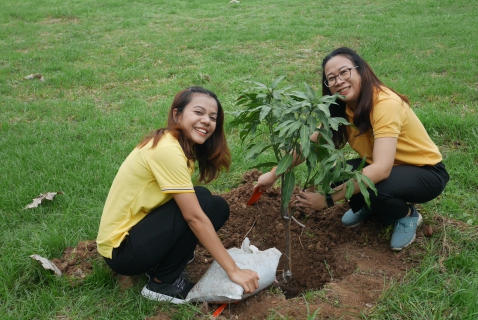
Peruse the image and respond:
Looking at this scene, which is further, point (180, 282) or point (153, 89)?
point (153, 89)

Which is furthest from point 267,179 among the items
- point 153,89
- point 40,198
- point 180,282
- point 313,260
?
point 153,89

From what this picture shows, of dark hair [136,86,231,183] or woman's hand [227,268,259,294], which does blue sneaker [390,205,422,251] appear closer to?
woman's hand [227,268,259,294]

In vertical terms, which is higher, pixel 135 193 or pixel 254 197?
pixel 135 193

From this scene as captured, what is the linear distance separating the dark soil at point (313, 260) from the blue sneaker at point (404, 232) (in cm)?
5

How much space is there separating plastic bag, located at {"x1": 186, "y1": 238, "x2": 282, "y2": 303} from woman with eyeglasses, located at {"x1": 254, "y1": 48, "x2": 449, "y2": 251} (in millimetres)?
376

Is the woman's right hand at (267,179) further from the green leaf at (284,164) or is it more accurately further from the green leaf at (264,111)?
the green leaf at (264,111)

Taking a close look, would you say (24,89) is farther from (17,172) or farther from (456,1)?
(456,1)

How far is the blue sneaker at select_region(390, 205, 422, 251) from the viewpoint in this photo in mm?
2762

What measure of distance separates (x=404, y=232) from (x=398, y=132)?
0.64m

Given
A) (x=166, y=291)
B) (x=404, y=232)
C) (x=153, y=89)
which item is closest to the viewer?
(x=166, y=291)

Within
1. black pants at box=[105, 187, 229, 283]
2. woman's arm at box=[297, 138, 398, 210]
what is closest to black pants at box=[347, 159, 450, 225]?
woman's arm at box=[297, 138, 398, 210]

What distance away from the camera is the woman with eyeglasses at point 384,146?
2.54 meters

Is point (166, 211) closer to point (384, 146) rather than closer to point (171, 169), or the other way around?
point (171, 169)

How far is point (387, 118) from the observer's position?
2537 mm
